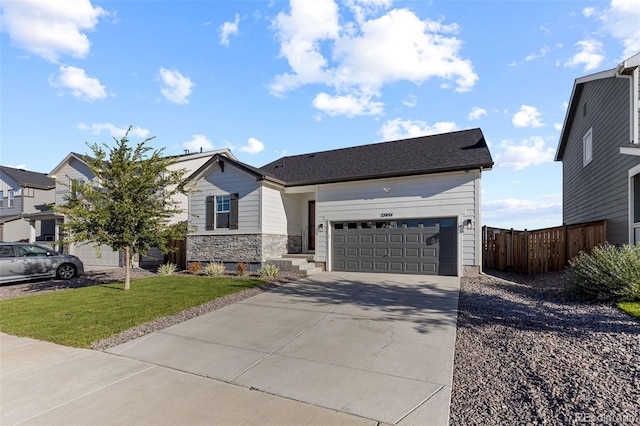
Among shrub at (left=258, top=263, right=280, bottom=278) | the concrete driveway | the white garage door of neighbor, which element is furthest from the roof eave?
the white garage door of neighbor

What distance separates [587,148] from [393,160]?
788cm

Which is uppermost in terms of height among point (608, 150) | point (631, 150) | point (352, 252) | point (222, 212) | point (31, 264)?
point (608, 150)

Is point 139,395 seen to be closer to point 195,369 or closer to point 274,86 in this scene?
point 195,369

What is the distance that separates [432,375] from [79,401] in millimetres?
4100

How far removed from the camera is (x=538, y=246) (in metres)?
12.1

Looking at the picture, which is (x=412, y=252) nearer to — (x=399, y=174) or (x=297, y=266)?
(x=399, y=174)

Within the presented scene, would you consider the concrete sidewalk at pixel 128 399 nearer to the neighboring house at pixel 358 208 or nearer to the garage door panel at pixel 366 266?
the neighboring house at pixel 358 208

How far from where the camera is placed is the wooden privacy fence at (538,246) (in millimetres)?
10573

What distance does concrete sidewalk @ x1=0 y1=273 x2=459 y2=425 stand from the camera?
325cm

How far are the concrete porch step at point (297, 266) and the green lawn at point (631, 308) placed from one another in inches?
339

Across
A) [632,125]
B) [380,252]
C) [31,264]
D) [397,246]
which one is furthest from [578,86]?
[31,264]

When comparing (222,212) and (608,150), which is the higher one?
(608,150)

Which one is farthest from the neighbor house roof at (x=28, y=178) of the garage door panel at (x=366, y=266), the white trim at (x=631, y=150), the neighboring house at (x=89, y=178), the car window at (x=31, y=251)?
the white trim at (x=631, y=150)

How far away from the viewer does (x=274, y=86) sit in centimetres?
1301
